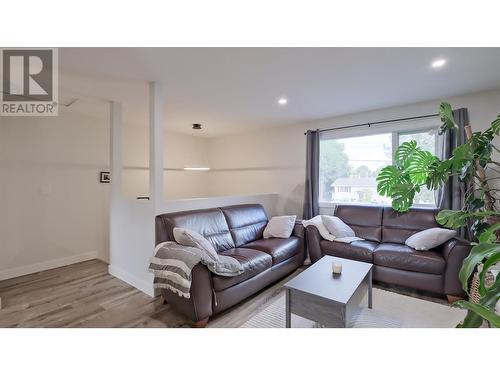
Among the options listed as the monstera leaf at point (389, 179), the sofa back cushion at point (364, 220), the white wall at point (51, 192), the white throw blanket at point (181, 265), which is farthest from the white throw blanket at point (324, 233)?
the white wall at point (51, 192)

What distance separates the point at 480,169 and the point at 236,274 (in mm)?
2778

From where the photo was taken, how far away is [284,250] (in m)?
2.85

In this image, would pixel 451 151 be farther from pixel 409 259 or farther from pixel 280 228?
pixel 280 228

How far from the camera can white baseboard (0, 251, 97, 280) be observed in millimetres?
2961

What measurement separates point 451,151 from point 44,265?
5.87 m

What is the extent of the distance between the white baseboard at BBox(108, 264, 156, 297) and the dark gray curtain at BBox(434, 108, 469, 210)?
12.7 ft

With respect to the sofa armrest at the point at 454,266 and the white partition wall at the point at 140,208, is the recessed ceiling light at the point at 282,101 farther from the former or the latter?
the sofa armrest at the point at 454,266

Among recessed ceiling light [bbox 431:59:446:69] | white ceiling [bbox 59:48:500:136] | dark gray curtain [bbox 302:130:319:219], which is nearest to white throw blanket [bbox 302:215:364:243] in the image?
dark gray curtain [bbox 302:130:319:219]

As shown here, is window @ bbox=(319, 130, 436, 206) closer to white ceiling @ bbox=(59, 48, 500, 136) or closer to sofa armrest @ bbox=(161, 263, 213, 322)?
white ceiling @ bbox=(59, 48, 500, 136)

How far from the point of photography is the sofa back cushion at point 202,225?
2365 millimetres
